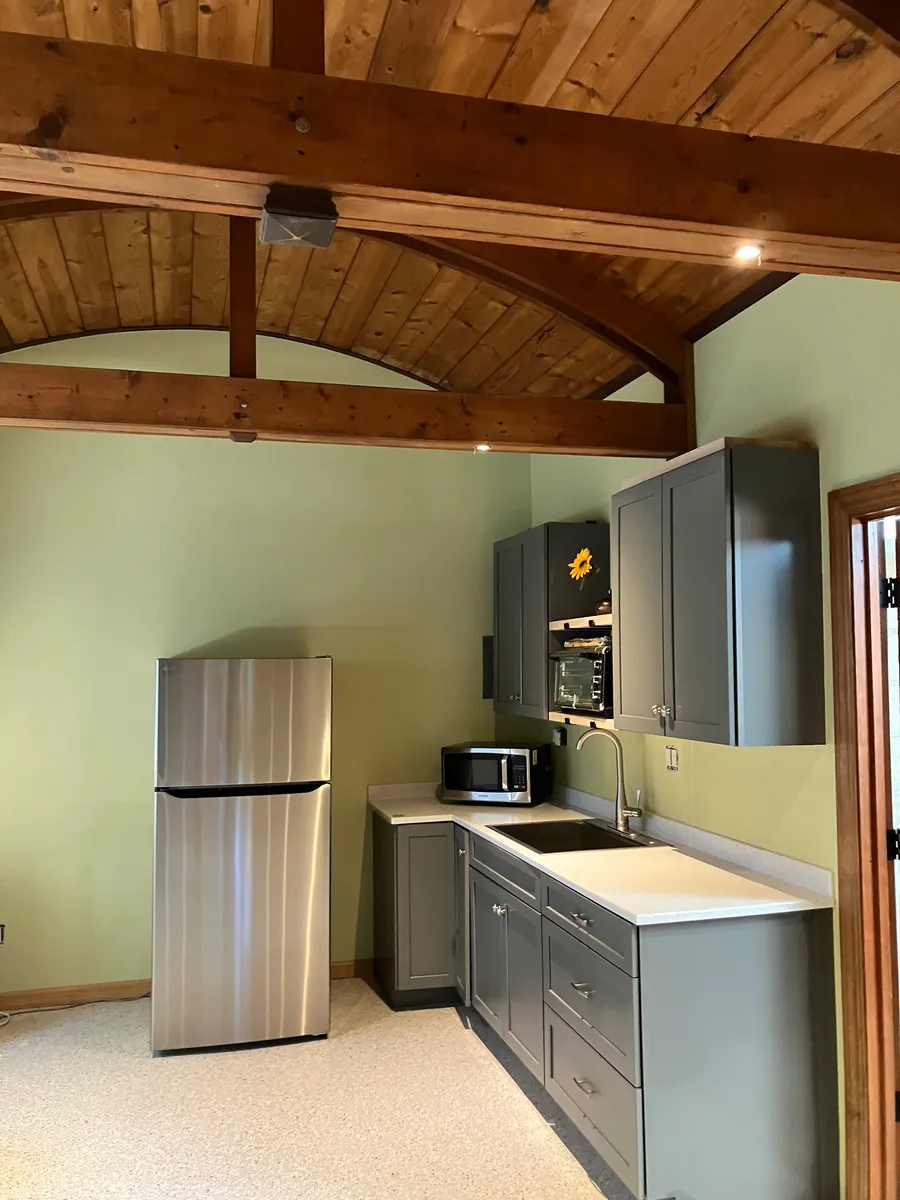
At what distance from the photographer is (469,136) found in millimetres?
1607

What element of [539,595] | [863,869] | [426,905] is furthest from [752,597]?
[426,905]

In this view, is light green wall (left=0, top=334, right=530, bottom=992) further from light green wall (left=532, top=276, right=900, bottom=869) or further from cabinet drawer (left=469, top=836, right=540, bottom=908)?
light green wall (left=532, top=276, right=900, bottom=869)

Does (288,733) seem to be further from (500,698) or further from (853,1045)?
(853,1045)

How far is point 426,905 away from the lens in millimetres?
4277

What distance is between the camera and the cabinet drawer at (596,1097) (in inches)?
99.3

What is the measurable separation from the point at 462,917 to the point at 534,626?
4.41ft

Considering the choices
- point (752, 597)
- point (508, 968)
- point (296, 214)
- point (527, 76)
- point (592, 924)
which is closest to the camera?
point (296, 214)

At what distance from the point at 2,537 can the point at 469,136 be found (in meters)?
3.54

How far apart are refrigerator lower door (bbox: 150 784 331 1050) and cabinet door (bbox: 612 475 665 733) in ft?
4.74

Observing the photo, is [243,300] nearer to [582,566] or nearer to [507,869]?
[582,566]

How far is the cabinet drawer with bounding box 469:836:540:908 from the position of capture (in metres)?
3.34

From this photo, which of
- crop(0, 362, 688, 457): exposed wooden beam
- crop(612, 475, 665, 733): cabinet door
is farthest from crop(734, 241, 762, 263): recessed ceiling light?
crop(0, 362, 688, 457): exposed wooden beam

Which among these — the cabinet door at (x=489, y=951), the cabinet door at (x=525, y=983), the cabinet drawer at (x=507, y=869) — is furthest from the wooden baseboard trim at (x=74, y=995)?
the cabinet door at (x=525, y=983)

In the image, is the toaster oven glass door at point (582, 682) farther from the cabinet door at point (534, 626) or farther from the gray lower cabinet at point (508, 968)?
the gray lower cabinet at point (508, 968)
